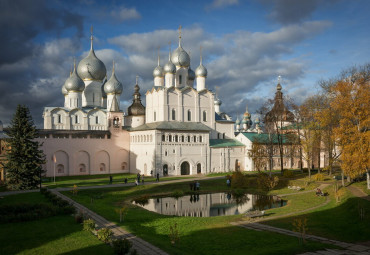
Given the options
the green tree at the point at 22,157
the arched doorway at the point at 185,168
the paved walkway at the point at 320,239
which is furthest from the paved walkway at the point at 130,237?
the arched doorway at the point at 185,168

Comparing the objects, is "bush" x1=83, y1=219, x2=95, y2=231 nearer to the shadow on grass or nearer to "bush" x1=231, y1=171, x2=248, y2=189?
the shadow on grass

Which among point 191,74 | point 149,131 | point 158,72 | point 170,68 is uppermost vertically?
point 191,74

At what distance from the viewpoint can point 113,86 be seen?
49781 mm

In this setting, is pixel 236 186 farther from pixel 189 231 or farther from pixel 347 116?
pixel 189 231

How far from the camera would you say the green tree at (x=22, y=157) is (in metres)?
28.1

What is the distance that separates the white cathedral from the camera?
39844 mm

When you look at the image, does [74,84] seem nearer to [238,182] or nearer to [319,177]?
[238,182]

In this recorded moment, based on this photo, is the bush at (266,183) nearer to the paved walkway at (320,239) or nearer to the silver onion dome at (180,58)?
the paved walkway at (320,239)

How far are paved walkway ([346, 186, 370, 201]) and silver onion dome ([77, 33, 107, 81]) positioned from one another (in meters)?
38.9

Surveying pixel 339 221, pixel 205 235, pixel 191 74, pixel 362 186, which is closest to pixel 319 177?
pixel 362 186

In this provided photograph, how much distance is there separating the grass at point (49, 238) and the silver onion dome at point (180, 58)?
3213cm

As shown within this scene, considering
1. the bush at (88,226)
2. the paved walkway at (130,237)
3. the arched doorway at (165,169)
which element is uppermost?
the arched doorway at (165,169)

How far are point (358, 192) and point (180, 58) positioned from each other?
97.8 ft

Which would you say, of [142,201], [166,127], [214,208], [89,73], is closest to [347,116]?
[214,208]
